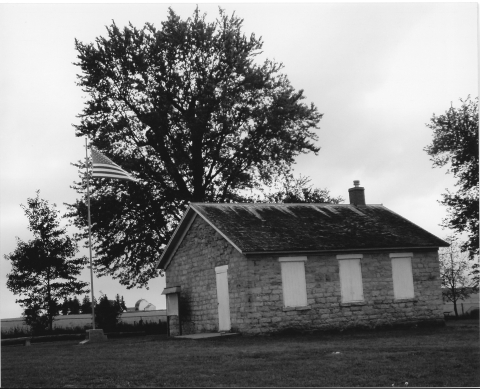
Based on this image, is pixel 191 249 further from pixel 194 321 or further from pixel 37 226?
pixel 37 226

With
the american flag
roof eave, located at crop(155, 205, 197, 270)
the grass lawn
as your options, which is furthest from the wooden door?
the american flag

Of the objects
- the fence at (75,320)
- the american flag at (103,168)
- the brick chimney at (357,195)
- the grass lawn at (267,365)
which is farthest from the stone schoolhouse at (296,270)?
the fence at (75,320)

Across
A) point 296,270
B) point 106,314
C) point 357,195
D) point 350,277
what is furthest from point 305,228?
point 106,314

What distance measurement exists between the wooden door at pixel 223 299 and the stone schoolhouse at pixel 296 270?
0.12ft

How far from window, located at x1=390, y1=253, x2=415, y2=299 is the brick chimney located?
4555 millimetres

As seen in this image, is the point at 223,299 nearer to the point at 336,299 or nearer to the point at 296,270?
the point at 296,270

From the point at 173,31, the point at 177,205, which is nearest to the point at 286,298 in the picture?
the point at 177,205

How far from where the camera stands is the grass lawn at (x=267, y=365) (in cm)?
1243

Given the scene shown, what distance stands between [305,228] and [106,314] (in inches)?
523

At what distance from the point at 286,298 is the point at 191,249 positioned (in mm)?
5302

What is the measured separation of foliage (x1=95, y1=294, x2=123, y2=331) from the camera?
34.0 meters

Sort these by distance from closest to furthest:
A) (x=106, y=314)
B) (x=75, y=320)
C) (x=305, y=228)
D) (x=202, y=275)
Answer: (x=305, y=228), (x=202, y=275), (x=106, y=314), (x=75, y=320)

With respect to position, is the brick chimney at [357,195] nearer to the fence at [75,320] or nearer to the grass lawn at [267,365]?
the grass lawn at [267,365]

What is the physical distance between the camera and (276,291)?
78.2ft
